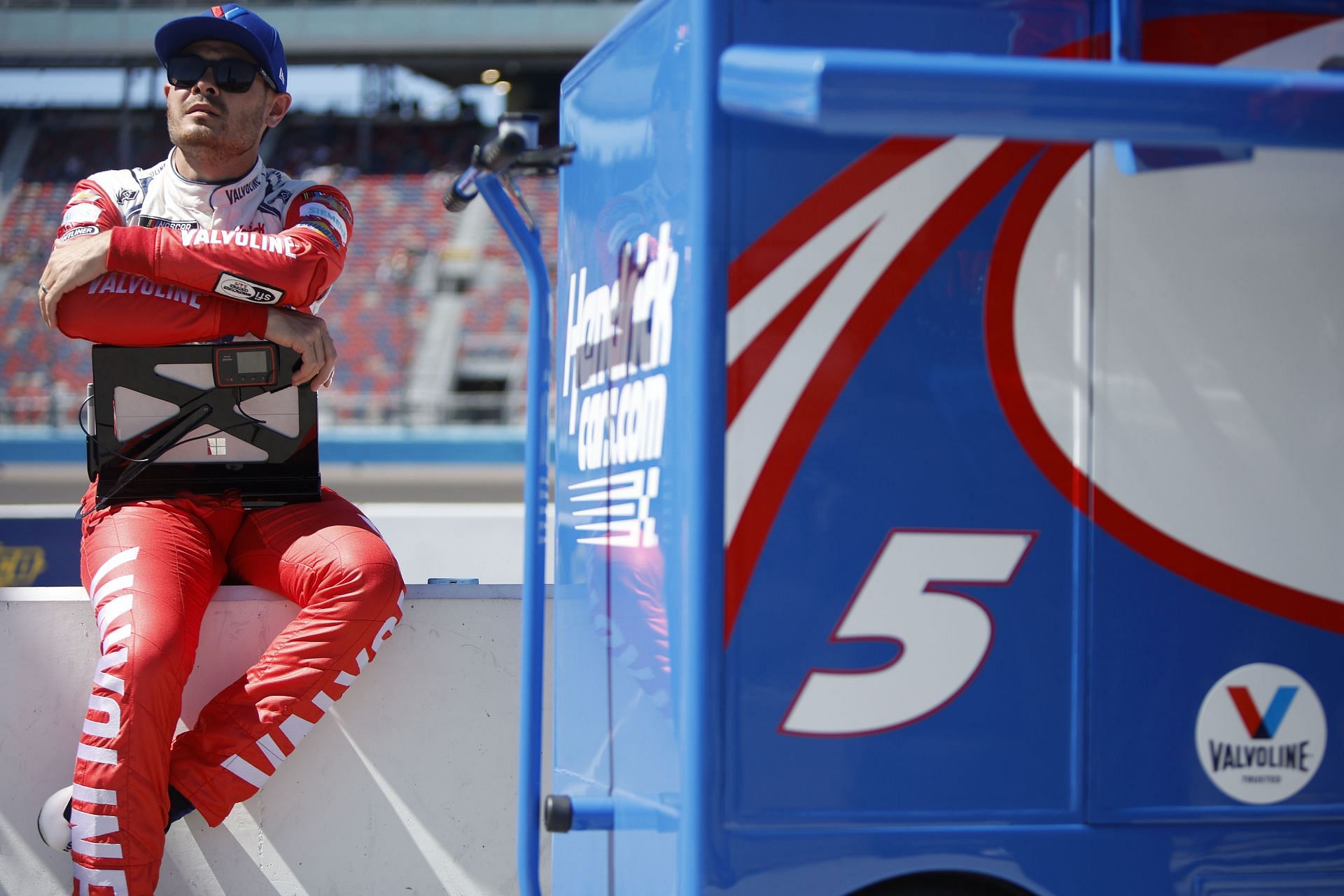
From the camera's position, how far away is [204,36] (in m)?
2.76

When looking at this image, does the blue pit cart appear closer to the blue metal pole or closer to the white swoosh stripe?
the white swoosh stripe

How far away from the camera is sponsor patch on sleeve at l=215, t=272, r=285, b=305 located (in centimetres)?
259

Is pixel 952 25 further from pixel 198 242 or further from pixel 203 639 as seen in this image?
pixel 203 639

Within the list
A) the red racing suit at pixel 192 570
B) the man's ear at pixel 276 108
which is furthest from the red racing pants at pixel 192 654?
the man's ear at pixel 276 108

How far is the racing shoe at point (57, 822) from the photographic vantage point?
2438 millimetres

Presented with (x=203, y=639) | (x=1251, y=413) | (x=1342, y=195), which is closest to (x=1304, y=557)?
(x=1251, y=413)

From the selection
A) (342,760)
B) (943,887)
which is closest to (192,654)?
(342,760)

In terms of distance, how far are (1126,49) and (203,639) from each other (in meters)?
2.06

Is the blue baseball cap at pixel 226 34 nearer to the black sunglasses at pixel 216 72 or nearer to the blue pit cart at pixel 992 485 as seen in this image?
the black sunglasses at pixel 216 72

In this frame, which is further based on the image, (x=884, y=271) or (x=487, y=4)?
(x=487, y=4)

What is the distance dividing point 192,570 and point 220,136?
95 cm

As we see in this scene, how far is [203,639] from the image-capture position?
2619 mm

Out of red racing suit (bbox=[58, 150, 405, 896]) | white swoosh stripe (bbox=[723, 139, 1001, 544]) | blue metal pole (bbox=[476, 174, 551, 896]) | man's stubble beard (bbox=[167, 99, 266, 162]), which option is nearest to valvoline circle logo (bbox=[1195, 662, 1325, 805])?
white swoosh stripe (bbox=[723, 139, 1001, 544])

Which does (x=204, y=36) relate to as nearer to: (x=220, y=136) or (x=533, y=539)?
(x=220, y=136)
